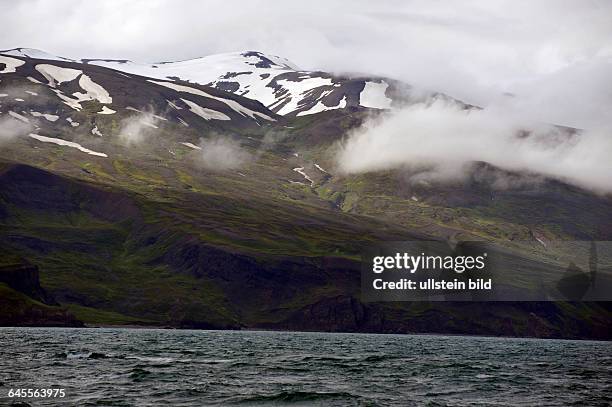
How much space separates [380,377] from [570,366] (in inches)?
1768

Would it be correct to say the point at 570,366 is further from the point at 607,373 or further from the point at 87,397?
the point at 87,397

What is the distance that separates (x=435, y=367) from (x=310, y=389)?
40.1 m

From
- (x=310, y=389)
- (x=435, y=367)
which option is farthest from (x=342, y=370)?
(x=310, y=389)

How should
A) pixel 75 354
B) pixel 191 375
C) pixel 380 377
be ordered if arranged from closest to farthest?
pixel 191 375
pixel 380 377
pixel 75 354

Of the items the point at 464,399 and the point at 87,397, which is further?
the point at 464,399

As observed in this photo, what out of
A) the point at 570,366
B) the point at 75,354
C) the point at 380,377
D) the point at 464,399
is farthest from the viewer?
the point at 570,366

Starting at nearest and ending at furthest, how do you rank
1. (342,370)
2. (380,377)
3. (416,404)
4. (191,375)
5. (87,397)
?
(87,397) → (416,404) → (191,375) → (380,377) → (342,370)

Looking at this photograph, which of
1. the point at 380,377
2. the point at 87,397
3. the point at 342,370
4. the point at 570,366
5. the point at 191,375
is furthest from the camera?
the point at 570,366

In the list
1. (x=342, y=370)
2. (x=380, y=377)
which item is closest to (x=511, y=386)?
(x=380, y=377)

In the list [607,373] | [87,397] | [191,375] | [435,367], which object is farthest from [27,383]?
[607,373]

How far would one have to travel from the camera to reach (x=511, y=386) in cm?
9044

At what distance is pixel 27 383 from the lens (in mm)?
74250

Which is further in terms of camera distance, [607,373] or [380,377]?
[607,373]

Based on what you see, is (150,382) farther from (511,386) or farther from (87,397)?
(511,386)
